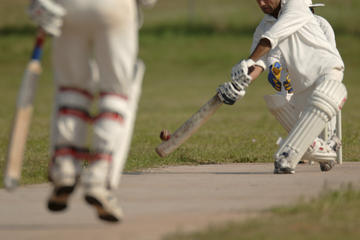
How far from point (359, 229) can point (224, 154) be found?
17.9 ft

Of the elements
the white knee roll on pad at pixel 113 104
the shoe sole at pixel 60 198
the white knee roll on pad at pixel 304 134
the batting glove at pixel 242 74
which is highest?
the white knee roll on pad at pixel 113 104

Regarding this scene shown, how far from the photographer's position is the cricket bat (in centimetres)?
803

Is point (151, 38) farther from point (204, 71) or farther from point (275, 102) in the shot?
point (275, 102)

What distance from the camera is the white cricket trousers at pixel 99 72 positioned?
5.28m

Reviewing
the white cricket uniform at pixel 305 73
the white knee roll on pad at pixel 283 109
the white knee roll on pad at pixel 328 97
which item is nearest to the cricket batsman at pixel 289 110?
the white knee roll on pad at pixel 283 109

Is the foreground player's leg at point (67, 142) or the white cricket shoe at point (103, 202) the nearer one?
the white cricket shoe at point (103, 202)

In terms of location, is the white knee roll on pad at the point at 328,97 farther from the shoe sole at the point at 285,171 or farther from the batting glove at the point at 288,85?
the batting glove at the point at 288,85

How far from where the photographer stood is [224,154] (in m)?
10.4

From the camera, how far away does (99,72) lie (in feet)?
17.7

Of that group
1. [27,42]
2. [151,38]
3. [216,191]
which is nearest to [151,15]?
[151,38]

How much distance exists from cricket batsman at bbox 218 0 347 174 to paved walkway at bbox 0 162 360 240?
31cm

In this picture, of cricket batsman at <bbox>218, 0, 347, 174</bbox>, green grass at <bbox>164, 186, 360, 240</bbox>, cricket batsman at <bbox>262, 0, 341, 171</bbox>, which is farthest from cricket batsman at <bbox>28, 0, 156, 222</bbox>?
cricket batsman at <bbox>262, 0, 341, 171</bbox>

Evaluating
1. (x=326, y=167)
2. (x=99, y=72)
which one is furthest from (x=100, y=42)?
(x=326, y=167)

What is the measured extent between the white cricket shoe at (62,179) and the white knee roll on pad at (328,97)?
3.07 metres
